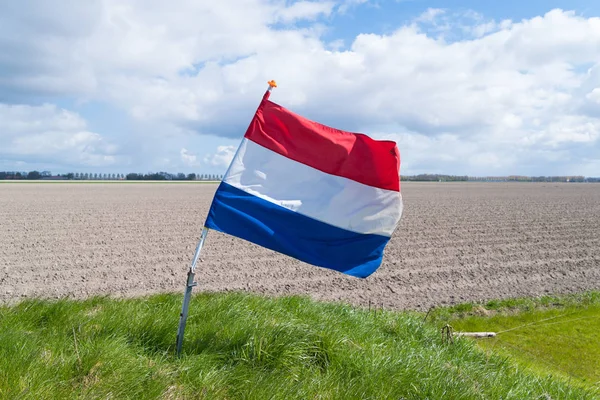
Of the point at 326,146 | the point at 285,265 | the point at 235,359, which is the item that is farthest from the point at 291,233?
the point at 285,265

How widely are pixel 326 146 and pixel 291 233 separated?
979 mm

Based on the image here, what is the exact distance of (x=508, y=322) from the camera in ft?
27.1

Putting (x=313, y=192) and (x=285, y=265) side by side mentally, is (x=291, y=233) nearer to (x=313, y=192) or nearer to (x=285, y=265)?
(x=313, y=192)

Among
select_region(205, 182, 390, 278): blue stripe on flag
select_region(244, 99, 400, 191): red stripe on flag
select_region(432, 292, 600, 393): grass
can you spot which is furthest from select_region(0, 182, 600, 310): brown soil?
select_region(244, 99, 400, 191): red stripe on flag

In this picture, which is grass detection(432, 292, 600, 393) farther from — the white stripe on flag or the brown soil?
the white stripe on flag

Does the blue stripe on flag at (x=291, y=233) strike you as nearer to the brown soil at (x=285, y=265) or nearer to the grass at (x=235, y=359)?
the grass at (x=235, y=359)

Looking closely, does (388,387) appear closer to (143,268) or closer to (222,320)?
(222,320)

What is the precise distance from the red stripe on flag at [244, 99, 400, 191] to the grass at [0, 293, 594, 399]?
1.71 meters

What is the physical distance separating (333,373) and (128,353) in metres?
1.85

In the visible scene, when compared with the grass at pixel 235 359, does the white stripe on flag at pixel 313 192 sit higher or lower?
higher

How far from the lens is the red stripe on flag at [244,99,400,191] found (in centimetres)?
482

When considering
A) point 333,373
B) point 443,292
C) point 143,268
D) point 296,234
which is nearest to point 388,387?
point 333,373

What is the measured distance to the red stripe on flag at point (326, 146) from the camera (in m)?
4.82

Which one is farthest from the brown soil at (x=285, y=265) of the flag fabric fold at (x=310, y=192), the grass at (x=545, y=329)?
the flag fabric fold at (x=310, y=192)
